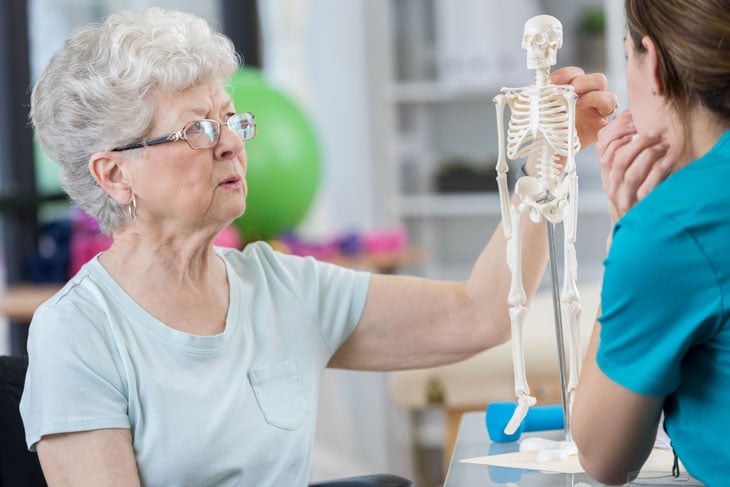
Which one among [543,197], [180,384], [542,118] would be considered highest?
[542,118]

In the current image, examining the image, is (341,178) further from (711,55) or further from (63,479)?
(711,55)

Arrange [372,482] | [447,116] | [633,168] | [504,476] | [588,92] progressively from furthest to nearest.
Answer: [447,116], [372,482], [588,92], [504,476], [633,168]

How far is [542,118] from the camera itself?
1.59 m

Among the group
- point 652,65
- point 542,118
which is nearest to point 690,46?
point 652,65

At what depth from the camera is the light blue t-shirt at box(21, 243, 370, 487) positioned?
1569mm

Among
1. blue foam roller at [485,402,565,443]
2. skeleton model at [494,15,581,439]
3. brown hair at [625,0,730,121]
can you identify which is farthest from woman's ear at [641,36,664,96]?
blue foam roller at [485,402,565,443]

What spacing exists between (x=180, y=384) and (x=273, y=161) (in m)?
1.81

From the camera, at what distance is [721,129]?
124cm

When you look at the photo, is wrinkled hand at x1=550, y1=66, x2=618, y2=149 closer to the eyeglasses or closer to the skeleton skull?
the skeleton skull

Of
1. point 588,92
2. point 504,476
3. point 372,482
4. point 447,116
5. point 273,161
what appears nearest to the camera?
point 504,476

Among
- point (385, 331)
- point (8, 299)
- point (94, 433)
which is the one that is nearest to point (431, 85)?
point (8, 299)

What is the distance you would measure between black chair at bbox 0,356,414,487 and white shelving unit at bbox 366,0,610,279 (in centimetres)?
329

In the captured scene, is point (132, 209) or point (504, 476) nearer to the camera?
point (504, 476)

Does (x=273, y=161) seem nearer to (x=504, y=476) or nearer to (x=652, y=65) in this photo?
(x=504, y=476)
